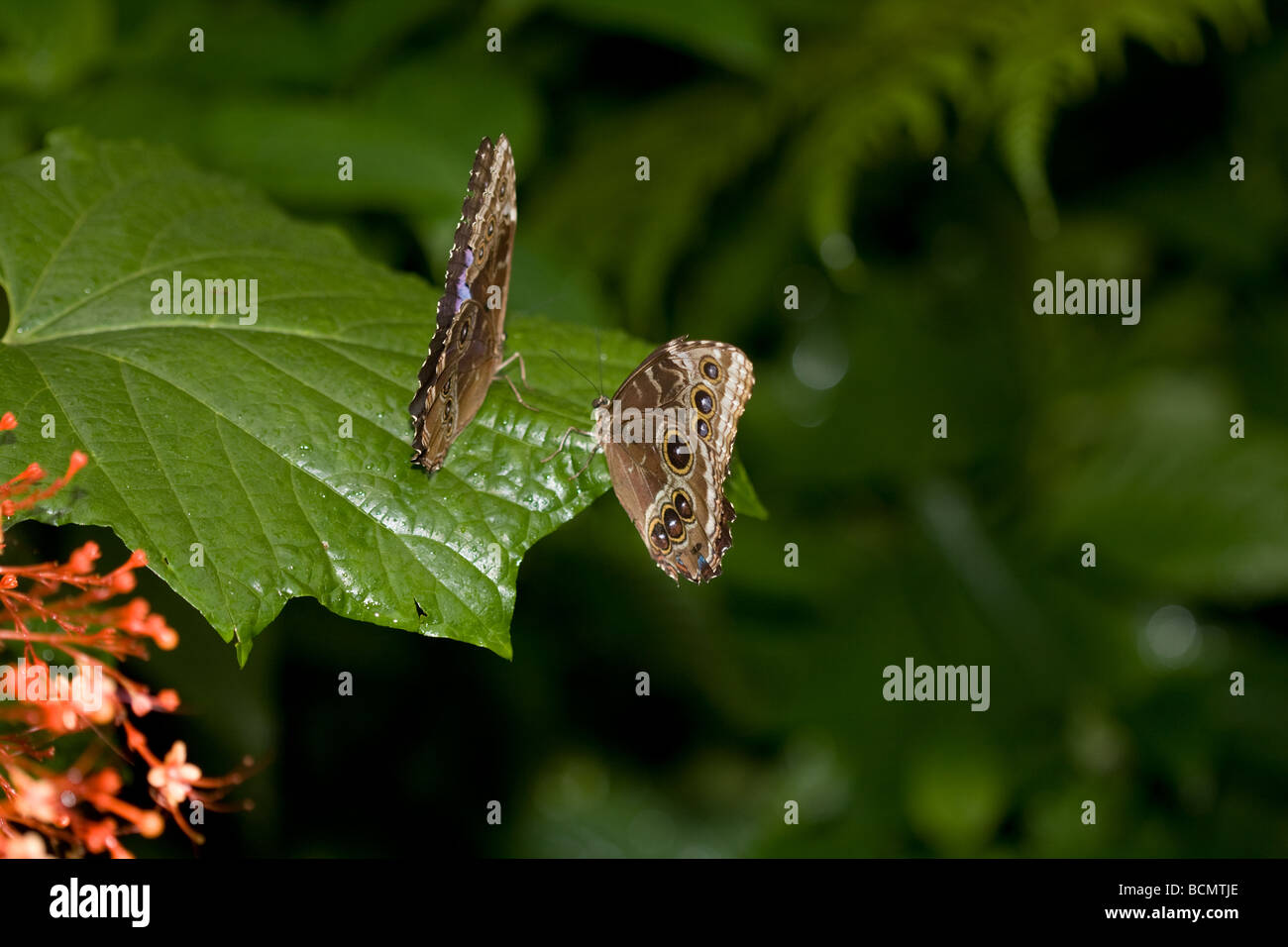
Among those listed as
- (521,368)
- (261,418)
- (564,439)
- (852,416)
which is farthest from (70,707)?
(852,416)


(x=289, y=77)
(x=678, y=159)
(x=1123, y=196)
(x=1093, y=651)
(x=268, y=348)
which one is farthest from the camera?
(x=1123, y=196)

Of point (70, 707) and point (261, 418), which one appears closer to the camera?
point (70, 707)

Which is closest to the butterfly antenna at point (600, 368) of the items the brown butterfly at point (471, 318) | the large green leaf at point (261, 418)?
the large green leaf at point (261, 418)

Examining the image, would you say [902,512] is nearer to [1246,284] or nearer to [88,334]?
[1246,284]

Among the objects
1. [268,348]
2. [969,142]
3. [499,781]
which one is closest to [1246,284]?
[969,142]

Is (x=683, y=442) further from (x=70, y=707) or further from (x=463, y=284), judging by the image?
(x=70, y=707)

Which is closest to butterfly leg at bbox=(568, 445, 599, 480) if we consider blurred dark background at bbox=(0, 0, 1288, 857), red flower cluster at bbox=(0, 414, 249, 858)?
red flower cluster at bbox=(0, 414, 249, 858)

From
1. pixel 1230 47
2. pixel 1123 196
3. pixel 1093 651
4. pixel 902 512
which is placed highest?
pixel 1230 47

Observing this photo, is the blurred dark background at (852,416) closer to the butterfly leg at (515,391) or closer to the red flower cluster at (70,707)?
the butterfly leg at (515,391)
